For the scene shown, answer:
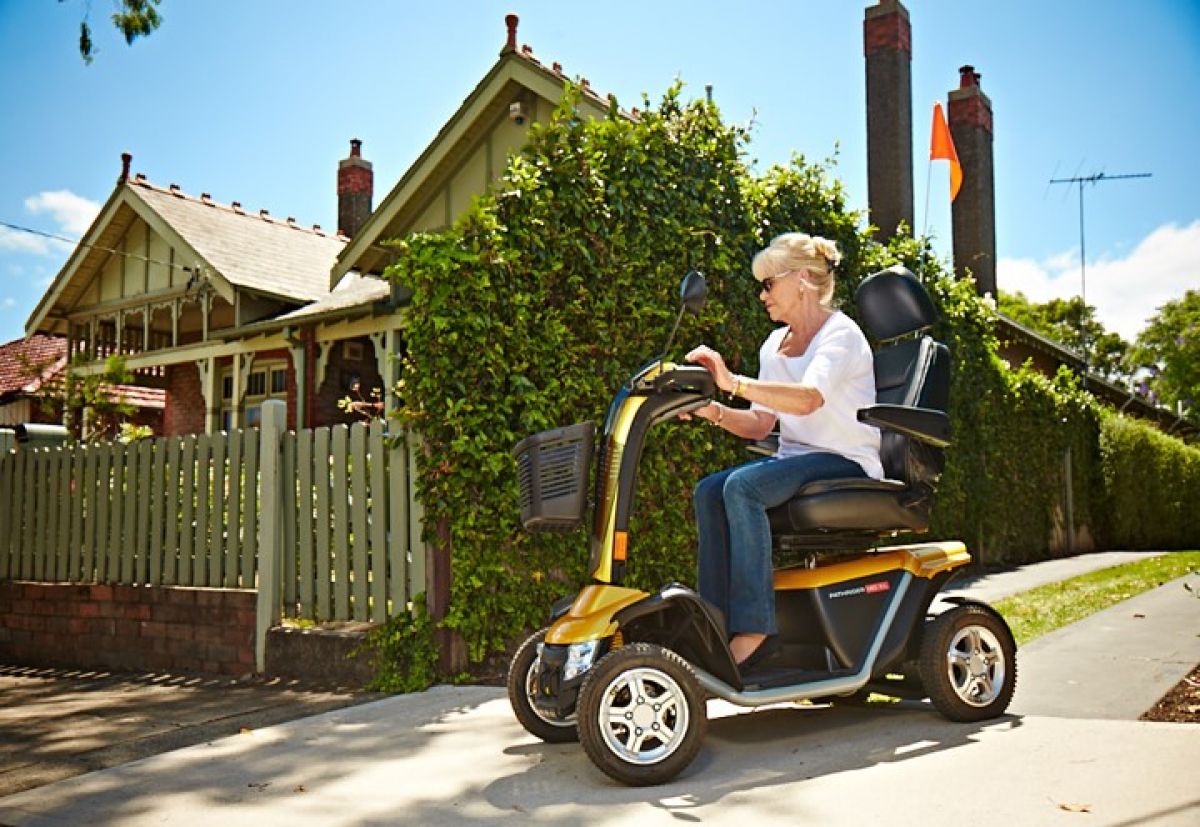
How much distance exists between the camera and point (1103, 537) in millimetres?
15922

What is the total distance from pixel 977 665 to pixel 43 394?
64.4 feet

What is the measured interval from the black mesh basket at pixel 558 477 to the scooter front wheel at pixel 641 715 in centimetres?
47

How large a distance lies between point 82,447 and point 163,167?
14774 mm

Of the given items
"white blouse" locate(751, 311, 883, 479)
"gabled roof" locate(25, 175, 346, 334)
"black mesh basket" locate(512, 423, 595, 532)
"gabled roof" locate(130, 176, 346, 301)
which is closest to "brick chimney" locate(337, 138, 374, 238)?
"gabled roof" locate(25, 175, 346, 334)

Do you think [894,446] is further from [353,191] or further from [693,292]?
[353,191]

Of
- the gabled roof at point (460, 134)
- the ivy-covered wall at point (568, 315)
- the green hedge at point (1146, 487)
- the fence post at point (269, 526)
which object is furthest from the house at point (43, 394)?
the green hedge at point (1146, 487)

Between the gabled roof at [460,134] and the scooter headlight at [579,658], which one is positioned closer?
the scooter headlight at [579,658]

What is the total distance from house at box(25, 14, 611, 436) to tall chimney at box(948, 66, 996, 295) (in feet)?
28.5

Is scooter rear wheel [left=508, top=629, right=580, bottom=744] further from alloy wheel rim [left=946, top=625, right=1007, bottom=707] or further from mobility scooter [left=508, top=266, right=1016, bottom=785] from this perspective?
alloy wheel rim [left=946, top=625, right=1007, bottom=707]

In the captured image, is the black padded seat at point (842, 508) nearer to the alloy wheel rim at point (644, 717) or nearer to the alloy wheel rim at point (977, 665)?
the alloy wheel rim at point (977, 665)

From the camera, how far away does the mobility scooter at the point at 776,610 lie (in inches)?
121

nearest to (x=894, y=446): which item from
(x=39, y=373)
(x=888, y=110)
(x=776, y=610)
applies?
(x=776, y=610)

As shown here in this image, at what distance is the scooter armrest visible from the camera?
11.4ft

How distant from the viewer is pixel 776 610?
11.8 ft
